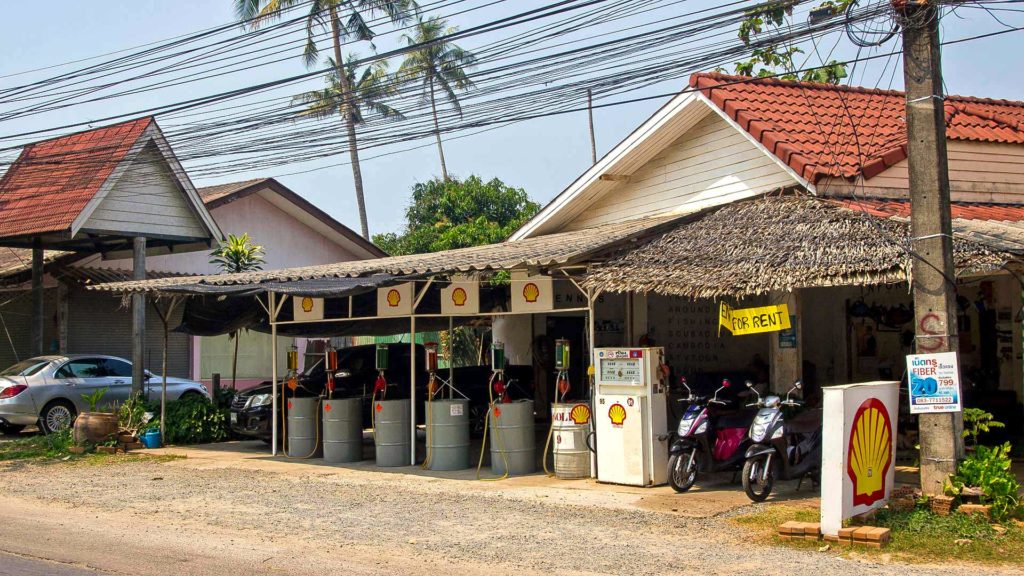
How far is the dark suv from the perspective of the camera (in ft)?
55.2

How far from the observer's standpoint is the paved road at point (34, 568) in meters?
7.52

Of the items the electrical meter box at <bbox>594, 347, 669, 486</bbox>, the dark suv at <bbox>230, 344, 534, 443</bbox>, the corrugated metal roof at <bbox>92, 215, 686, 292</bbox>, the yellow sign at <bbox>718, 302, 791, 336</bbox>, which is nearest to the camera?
the yellow sign at <bbox>718, 302, 791, 336</bbox>

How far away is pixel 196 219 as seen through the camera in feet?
69.7

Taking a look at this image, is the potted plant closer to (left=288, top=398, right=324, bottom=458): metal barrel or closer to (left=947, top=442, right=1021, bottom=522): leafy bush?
(left=288, top=398, right=324, bottom=458): metal barrel

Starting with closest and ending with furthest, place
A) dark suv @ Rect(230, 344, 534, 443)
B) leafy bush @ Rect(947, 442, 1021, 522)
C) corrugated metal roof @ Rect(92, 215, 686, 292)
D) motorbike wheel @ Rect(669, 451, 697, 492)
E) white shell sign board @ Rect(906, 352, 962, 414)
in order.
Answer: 1. leafy bush @ Rect(947, 442, 1021, 522)
2. white shell sign board @ Rect(906, 352, 962, 414)
3. motorbike wheel @ Rect(669, 451, 697, 492)
4. corrugated metal roof @ Rect(92, 215, 686, 292)
5. dark suv @ Rect(230, 344, 534, 443)

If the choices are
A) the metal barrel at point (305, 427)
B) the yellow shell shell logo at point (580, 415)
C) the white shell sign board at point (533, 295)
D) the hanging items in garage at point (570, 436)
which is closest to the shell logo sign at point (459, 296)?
the white shell sign board at point (533, 295)

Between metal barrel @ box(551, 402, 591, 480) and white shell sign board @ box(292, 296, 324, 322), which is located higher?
white shell sign board @ box(292, 296, 324, 322)

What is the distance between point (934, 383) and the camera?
892 cm

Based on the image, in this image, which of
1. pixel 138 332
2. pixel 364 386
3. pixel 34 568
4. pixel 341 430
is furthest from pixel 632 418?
pixel 138 332

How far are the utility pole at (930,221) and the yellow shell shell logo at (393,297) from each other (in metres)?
7.24

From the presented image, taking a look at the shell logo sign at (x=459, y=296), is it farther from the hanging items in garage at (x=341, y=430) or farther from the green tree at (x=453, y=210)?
the green tree at (x=453, y=210)

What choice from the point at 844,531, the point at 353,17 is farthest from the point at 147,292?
the point at 353,17

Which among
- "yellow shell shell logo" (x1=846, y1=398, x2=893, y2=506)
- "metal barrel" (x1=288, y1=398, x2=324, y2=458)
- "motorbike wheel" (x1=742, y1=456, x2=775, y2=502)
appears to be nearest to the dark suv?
A: "metal barrel" (x1=288, y1=398, x2=324, y2=458)

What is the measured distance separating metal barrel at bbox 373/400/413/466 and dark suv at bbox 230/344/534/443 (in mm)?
2582
